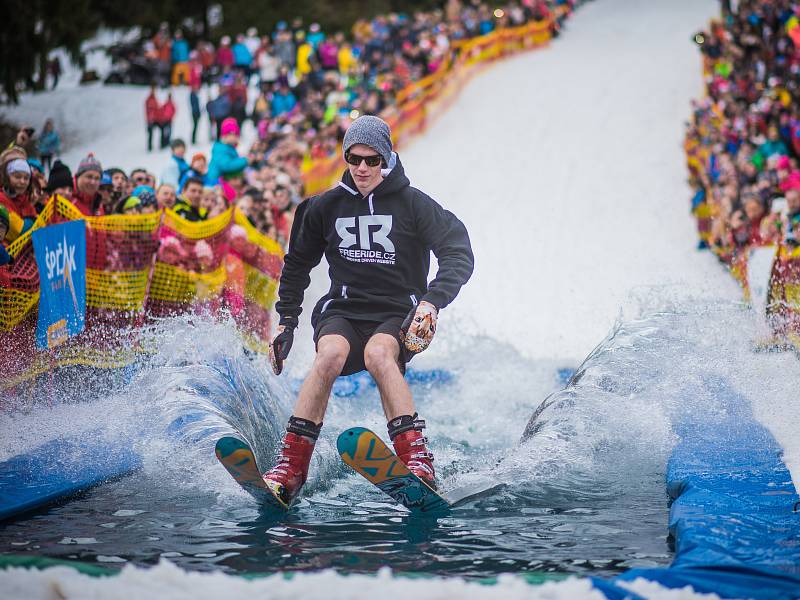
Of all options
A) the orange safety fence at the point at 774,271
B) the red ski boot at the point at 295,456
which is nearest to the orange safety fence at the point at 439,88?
the orange safety fence at the point at 774,271

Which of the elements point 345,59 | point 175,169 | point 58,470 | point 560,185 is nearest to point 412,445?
point 58,470

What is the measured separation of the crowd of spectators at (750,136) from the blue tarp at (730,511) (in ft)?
11.4

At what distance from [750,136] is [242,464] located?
529 inches

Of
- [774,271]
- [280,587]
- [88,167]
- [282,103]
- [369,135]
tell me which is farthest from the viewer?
[282,103]

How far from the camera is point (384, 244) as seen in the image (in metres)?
5.49

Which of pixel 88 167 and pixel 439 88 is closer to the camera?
A: pixel 88 167

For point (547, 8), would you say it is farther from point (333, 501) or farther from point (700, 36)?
point (333, 501)

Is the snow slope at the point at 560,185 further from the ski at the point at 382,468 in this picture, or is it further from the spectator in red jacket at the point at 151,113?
the ski at the point at 382,468

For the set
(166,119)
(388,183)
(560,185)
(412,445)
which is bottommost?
(412,445)

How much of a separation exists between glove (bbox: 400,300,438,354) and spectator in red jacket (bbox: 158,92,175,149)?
15.9 metres

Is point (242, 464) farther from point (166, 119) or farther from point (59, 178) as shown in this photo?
point (166, 119)

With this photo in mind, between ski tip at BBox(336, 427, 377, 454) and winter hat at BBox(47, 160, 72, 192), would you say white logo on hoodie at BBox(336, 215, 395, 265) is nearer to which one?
ski tip at BBox(336, 427, 377, 454)

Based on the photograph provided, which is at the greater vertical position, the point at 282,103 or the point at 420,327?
the point at 282,103

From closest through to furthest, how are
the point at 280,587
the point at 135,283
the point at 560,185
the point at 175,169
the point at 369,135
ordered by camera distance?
the point at 280,587
the point at 369,135
the point at 135,283
the point at 175,169
the point at 560,185
